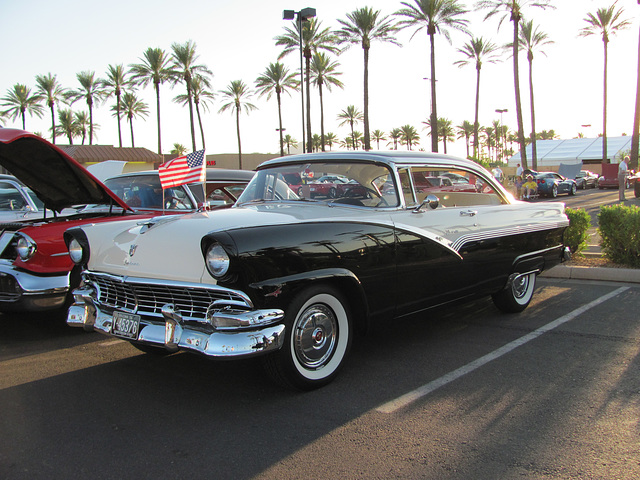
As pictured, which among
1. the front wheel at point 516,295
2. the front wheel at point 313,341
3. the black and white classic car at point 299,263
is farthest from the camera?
the front wheel at point 516,295

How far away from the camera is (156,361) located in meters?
4.23

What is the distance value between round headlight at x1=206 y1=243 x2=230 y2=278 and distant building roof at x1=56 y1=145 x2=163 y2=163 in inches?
1461

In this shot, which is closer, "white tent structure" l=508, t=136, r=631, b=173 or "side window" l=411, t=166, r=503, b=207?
"side window" l=411, t=166, r=503, b=207

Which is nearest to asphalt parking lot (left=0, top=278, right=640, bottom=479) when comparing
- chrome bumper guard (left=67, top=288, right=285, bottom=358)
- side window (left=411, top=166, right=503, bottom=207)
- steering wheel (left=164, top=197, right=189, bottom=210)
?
chrome bumper guard (left=67, top=288, right=285, bottom=358)

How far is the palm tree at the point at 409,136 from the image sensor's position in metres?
77.2

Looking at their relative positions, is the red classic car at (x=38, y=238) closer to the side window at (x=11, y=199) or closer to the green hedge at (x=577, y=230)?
the side window at (x=11, y=199)

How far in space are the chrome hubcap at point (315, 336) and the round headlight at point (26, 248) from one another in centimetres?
291

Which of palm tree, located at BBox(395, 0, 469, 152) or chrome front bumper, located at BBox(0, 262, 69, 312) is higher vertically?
palm tree, located at BBox(395, 0, 469, 152)

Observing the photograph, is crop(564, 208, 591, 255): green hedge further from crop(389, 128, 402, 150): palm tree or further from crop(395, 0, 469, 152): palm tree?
crop(389, 128, 402, 150): palm tree

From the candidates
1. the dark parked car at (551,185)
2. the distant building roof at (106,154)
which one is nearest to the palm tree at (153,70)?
the distant building roof at (106,154)

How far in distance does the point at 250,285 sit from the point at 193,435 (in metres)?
0.88

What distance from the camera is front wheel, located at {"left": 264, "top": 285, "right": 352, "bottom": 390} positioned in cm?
324

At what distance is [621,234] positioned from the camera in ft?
23.6

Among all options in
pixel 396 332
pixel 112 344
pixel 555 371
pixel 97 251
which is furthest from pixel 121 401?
pixel 555 371
